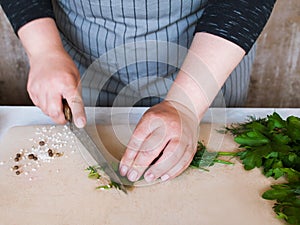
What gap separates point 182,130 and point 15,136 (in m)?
0.36

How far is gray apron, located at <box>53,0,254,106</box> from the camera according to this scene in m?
0.97

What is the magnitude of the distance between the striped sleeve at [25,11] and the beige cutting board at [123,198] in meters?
0.27

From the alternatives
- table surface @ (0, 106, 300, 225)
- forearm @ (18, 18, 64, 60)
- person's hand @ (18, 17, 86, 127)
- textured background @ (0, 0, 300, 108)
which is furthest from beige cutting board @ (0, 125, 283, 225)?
textured background @ (0, 0, 300, 108)

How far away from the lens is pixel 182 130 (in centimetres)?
79

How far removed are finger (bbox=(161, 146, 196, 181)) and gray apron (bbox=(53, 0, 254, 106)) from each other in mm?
282

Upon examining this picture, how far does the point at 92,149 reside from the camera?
830 mm

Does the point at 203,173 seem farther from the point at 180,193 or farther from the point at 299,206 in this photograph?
the point at 299,206

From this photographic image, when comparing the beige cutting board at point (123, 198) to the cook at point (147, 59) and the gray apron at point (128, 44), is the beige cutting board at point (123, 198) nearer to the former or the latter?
the cook at point (147, 59)

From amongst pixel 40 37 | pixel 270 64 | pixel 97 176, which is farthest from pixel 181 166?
pixel 270 64

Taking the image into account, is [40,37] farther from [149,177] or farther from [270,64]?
[270,64]

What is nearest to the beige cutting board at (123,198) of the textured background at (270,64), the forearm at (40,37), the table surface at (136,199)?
the table surface at (136,199)

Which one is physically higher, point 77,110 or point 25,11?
point 25,11

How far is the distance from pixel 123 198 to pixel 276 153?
0.93 feet

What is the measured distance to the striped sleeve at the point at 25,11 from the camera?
0.92m
